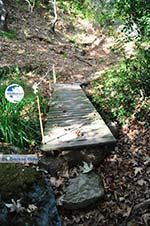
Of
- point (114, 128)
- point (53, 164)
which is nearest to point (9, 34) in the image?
point (114, 128)

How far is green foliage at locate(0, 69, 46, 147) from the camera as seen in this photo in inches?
292

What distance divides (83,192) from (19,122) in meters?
2.50

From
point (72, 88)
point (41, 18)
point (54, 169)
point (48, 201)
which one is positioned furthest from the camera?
point (41, 18)

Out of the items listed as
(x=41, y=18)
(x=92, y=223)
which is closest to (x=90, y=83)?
(x=92, y=223)

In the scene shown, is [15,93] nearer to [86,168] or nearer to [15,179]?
[86,168]

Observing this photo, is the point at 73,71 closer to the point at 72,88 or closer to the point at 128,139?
the point at 72,88

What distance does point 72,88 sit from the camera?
11.9 m

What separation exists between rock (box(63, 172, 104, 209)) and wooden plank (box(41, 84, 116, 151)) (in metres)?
0.75

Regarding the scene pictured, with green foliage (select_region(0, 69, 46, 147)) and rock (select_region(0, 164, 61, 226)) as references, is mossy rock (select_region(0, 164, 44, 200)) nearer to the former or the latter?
rock (select_region(0, 164, 61, 226))

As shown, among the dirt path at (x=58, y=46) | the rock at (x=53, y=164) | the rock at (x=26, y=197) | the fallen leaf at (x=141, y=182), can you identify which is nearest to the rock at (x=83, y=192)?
the rock at (x=53, y=164)

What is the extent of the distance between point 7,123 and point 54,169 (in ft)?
5.27

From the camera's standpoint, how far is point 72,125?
8070 millimetres

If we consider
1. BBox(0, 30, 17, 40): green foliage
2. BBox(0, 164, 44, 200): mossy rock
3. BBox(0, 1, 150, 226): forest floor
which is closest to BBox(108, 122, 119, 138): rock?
BBox(0, 1, 150, 226): forest floor

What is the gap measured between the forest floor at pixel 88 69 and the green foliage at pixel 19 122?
51.5 inches
